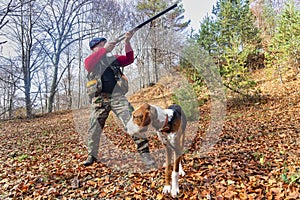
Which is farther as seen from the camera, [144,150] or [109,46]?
[109,46]

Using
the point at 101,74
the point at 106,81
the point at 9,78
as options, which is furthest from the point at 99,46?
the point at 9,78

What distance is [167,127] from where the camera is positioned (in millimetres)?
3041

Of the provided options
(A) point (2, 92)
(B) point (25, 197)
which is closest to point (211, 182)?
(B) point (25, 197)

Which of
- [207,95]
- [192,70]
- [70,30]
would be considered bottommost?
[207,95]

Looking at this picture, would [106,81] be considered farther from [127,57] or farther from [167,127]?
[167,127]

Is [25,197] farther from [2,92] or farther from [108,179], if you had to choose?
[2,92]

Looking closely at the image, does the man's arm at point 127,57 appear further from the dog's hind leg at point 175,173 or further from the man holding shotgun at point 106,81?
the dog's hind leg at point 175,173

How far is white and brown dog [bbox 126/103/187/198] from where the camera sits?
9.17 ft

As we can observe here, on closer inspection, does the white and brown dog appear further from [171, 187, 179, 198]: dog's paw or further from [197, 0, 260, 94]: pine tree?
Answer: [197, 0, 260, 94]: pine tree

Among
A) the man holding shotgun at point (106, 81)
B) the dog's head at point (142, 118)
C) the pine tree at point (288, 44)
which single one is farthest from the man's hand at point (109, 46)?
the pine tree at point (288, 44)

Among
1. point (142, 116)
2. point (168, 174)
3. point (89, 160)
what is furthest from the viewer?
point (89, 160)

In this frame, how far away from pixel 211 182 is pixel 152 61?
3.47 m

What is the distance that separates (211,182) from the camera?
11.3ft

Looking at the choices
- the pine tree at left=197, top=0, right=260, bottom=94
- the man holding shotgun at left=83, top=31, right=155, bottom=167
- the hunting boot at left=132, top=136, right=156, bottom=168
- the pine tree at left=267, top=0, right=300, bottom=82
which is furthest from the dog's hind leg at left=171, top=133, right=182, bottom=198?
the pine tree at left=267, top=0, right=300, bottom=82
